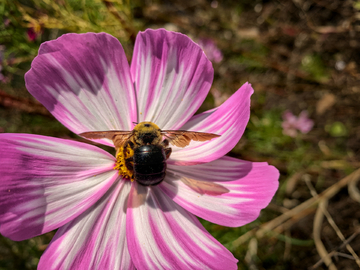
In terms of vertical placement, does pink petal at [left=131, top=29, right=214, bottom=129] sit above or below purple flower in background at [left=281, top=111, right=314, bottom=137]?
above

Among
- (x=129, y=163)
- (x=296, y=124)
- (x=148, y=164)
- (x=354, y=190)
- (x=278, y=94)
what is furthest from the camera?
(x=278, y=94)

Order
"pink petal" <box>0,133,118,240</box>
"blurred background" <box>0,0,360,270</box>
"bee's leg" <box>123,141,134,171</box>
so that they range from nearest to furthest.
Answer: "pink petal" <box>0,133,118,240</box> → "bee's leg" <box>123,141,134,171</box> → "blurred background" <box>0,0,360,270</box>

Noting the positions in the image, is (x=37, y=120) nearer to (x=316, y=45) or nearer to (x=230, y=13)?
(x=230, y=13)

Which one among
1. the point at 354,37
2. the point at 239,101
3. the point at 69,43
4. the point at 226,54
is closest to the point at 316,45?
the point at 354,37

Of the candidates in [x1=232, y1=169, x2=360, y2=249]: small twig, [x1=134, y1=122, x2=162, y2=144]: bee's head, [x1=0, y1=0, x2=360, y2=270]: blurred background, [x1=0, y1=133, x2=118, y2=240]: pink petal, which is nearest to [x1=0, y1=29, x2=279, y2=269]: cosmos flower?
[x1=0, y1=133, x2=118, y2=240]: pink petal

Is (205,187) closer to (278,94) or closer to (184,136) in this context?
(184,136)

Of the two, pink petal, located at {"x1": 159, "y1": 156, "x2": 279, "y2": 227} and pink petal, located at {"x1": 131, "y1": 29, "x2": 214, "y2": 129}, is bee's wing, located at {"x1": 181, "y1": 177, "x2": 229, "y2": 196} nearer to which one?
pink petal, located at {"x1": 159, "y1": 156, "x2": 279, "y2": 227}

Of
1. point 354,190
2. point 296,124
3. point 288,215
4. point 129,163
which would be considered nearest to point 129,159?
point 129,163
